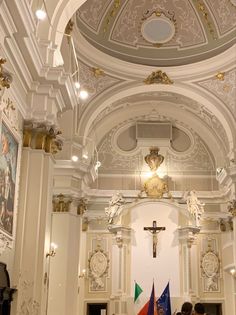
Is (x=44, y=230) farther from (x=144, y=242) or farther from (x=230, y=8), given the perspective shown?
(x=144, y=242)

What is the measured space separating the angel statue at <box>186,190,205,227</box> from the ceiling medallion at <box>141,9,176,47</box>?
5.56 meters

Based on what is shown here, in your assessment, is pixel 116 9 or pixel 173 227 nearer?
pixel 116 9

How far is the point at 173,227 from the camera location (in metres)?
18.5

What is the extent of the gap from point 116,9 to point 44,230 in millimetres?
8199

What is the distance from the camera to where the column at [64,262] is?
536 inches

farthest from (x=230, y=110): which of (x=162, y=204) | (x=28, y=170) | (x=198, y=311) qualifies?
(x=198, y=311)

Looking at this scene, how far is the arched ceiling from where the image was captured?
14570mm

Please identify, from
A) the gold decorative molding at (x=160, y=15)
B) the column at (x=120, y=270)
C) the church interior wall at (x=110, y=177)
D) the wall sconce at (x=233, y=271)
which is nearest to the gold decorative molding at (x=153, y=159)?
the church interior wall at (x=110, y=177)

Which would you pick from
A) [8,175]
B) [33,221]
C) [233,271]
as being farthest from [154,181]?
[8,175]

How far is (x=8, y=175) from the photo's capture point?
8.12 meters

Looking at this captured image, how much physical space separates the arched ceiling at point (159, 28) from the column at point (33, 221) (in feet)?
20.3

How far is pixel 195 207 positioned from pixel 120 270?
3412 mm

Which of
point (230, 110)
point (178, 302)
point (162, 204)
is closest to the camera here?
point (230, 110)

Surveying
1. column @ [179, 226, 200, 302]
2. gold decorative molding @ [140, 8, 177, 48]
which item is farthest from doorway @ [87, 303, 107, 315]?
gold decorative molding @ [140, 8, 177, 48]
